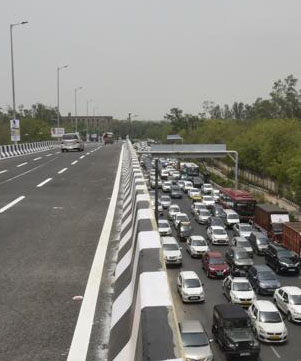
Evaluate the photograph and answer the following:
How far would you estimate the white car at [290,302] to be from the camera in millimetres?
31172

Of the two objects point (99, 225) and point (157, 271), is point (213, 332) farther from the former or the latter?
point (157, 271)

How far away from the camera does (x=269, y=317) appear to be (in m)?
29.1

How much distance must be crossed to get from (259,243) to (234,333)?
21245 millimetres

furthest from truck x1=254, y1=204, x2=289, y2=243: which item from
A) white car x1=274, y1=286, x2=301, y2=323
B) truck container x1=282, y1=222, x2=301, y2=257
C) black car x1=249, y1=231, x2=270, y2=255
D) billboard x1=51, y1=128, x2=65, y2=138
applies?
billboard x1=51, y1=128, x2=65, y2=138

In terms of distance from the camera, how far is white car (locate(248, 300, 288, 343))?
2816 cm

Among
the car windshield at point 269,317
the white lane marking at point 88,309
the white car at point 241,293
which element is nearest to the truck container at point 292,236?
the white car at point 241,293

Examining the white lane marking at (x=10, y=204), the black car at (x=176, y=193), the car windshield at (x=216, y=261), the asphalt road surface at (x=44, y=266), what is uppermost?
the asphalt road surface at (x=44, y=266)

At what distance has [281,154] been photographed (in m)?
72.4

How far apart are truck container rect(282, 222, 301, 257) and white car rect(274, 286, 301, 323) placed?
8.77 meters

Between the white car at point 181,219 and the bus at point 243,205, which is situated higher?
the bus at point 243,205

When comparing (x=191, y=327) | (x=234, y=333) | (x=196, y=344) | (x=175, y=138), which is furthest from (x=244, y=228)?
(x=175, y=138)

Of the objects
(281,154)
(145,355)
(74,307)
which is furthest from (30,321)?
(281,154)

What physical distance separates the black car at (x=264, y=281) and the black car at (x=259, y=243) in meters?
8.31

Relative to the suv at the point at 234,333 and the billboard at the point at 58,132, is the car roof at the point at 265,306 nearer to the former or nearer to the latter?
the suv at the point at 234,333
